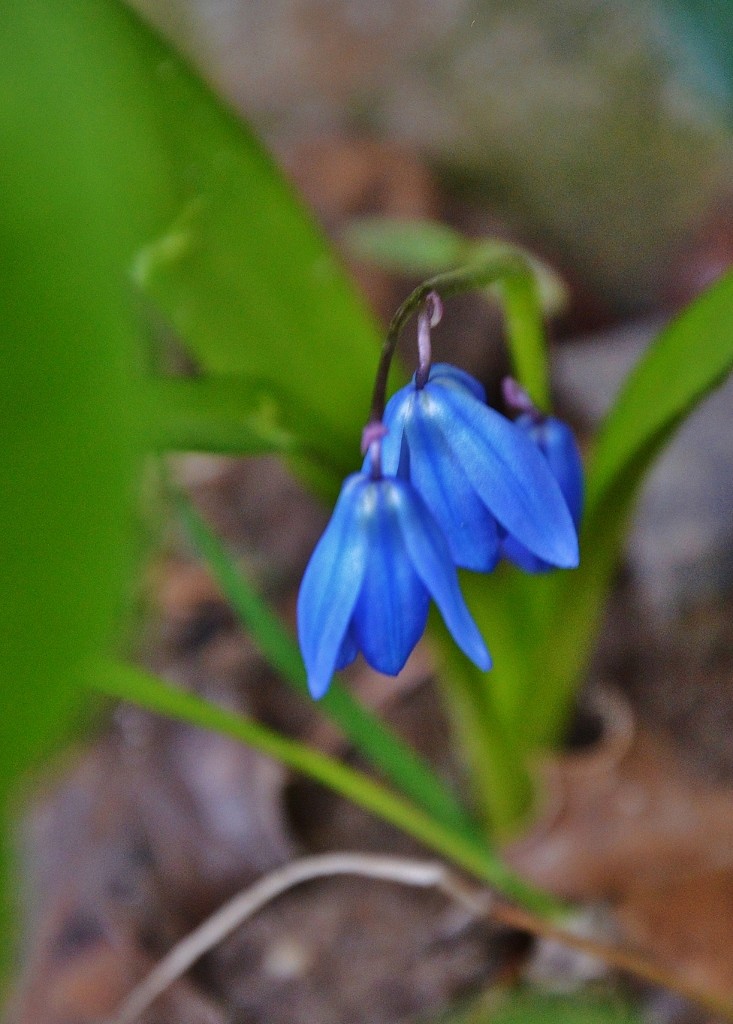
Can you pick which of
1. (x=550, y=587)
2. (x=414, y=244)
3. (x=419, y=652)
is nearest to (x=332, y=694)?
(x=550, y=587)

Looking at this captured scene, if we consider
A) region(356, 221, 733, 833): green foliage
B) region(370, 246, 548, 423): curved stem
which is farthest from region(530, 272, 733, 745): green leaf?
region(370, 246, 548, 423): curved stem

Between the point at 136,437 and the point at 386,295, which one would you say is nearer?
the point at 136,437

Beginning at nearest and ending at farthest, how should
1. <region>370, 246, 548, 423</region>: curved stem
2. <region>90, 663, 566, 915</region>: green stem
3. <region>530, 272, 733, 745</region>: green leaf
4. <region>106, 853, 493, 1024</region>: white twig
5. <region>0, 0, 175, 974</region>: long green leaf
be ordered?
<region>0, 0, 175, 974</region>: long green leaf
<region>370, 246, 548, 423</region>: curved stem
<region>530, 272, 733, 745</region>: green leaf
<region>90, 663, 566, 915</region>: green stem
<region>106, 853, 493, 1024</region>: white twig

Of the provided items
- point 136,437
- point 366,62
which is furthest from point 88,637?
point 366,62

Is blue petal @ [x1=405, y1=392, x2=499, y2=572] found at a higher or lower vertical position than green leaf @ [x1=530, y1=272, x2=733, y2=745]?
higher

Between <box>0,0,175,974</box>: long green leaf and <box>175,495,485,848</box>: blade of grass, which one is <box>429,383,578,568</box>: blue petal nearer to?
<box>175,495,485,848</box>: blade of grass

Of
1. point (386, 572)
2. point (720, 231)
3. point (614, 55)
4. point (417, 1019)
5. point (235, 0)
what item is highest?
point (235, 0)

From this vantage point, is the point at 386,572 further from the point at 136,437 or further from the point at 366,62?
the point at 366,62
